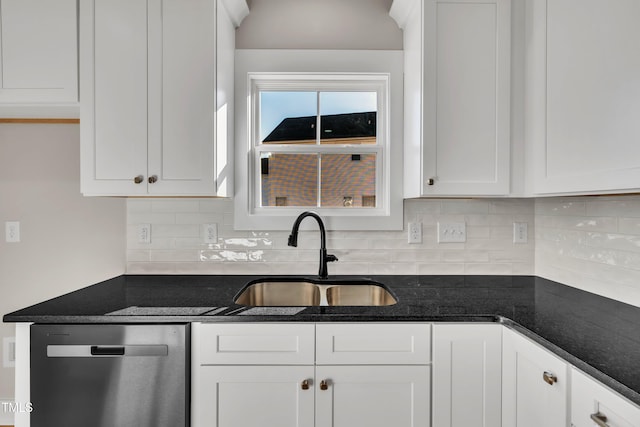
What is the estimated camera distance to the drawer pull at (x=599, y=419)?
939 millimetres

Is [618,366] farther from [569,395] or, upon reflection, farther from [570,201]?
[570,201]

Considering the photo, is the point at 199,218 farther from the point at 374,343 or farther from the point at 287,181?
the point at 374,343

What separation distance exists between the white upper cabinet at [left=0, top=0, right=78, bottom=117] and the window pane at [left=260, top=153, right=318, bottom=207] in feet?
3.22

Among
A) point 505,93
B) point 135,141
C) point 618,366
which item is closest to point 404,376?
point 618,366

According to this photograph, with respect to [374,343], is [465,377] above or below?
below

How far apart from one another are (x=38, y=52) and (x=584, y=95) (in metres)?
2.24

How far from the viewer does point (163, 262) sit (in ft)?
7.06

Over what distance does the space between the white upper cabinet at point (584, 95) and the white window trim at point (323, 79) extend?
2.14 feet

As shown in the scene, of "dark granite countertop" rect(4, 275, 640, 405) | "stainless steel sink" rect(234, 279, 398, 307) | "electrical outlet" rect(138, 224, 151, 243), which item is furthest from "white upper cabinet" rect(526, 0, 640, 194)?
"electrical outlet" rect(138, 224, 151, 243)

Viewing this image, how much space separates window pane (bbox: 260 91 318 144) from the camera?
2.21 metres

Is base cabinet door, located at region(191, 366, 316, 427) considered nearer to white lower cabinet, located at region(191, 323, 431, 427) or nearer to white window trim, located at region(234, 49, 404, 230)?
white lower cabinet, located at region(191, 323, 431, 427)

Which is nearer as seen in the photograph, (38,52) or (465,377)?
(465,377)

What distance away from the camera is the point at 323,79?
7.09ft

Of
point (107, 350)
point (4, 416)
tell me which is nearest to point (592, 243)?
point (107, 350)
